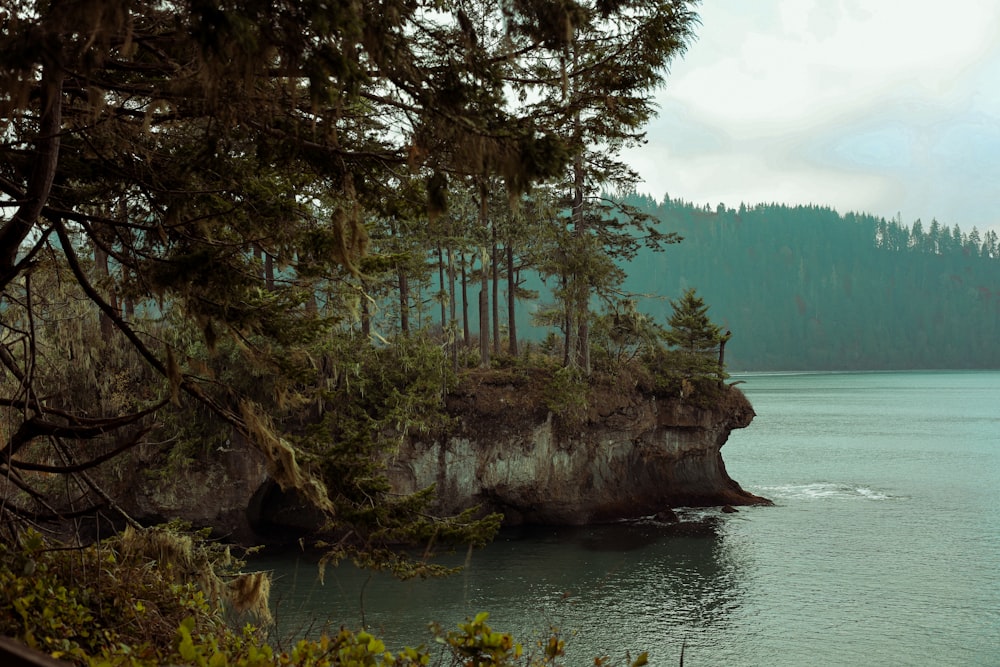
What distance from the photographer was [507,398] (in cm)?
2905

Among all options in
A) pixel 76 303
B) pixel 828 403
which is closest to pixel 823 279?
pixel 828 403

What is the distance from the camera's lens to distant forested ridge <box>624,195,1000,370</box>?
165875 millimetres

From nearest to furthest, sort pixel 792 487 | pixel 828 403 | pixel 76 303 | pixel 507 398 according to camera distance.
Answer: pixel 76 303, pixel 507 398, pixel 792 487, pixel 828 403

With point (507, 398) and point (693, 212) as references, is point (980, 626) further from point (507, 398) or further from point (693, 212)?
point (693, 212)

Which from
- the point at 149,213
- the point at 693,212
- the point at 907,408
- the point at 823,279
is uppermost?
the point at 693,212

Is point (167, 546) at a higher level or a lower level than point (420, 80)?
lower

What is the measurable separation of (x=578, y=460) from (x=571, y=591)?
8.85 m

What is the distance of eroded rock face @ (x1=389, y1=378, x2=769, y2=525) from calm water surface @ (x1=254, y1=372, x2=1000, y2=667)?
1342mm

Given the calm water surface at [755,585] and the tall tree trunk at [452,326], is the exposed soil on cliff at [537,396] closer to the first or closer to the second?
the tall tree trunk at [452,326]

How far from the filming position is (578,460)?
30391mm

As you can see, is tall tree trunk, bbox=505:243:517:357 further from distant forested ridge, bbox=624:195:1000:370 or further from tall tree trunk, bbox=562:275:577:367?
distant forested ridge, bbox=624:195:1000:370

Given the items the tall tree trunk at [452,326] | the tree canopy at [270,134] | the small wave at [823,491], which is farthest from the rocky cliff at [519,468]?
the tree canopy at [270,134]

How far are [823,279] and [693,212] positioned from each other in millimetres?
37279

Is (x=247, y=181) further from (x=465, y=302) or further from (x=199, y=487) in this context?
(x=465, y=302)
